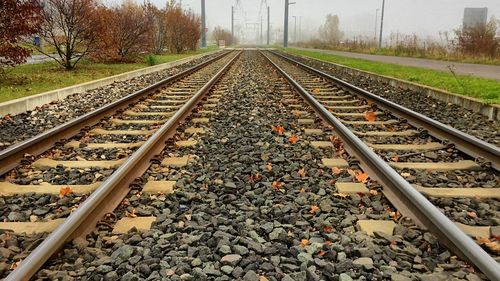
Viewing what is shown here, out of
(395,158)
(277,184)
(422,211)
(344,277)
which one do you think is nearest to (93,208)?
(277,184)

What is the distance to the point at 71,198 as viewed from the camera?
3.50m

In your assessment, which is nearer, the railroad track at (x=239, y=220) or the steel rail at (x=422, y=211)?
the steel rail at (x=422, y=211)

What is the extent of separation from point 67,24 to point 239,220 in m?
14.8

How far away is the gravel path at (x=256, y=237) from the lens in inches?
96.9

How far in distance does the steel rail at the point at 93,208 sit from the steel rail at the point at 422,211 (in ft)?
7.31

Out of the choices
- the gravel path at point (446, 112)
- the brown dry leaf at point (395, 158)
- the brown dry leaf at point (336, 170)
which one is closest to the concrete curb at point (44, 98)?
the brown dry leaf at point (336, 170)

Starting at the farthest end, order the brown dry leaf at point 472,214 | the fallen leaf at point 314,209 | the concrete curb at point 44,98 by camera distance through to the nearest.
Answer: the concrete curb at point 44,98, the fallen leaf at point 314,209, the brown dry leaf at point 472,214

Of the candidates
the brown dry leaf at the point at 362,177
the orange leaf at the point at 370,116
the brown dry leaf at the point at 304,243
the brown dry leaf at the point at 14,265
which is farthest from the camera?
the orange leaf at the point at 370,116

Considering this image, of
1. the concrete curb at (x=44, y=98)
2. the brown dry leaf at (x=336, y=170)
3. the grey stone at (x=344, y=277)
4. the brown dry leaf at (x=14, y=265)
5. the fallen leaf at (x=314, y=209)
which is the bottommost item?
the grey stone at (x=344, y=277)

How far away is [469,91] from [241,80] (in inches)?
252

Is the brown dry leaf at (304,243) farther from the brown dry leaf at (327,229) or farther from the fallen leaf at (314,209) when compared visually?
the fallen leaf at (314,209)

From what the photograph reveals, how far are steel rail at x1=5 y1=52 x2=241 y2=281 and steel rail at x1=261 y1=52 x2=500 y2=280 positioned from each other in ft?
7.31

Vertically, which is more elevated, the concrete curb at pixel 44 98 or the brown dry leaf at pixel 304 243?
the concrete curb at pixel 44 98

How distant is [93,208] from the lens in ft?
9.83
